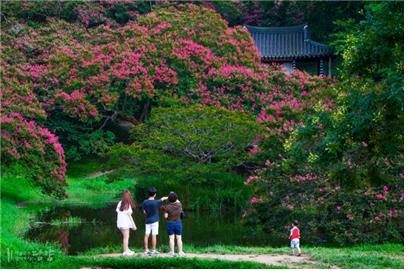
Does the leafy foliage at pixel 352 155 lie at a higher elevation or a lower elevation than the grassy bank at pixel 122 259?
higher

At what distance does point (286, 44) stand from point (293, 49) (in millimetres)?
583

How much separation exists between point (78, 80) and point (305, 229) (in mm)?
15397

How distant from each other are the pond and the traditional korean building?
1666 centimetres

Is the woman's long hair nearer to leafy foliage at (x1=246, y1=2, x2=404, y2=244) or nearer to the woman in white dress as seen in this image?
the woman in white dress

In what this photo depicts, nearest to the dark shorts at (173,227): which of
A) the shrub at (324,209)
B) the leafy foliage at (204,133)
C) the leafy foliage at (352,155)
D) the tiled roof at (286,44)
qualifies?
the leafy foliage at (352,155)

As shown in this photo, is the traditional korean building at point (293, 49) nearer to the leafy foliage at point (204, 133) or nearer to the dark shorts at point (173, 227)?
the leafy foliage at point (204, 133)

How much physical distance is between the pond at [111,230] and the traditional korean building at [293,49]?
656 inches

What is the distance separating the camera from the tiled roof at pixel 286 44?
37500 millimetres

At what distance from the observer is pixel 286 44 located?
38438mm

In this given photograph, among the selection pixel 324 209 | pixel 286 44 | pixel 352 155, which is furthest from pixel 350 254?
pixel 286 44

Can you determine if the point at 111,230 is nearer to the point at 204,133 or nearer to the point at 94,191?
the point at 204,133

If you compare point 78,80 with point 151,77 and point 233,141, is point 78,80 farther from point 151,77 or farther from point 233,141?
point 233,141

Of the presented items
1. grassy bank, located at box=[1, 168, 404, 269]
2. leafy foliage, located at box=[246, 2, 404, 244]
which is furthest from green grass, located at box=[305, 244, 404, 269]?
leafy foliage, located at box=[246, 2, 404, 244]

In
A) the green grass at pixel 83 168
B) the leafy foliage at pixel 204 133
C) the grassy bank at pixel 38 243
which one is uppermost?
the leafy foliage at pixel 204 133
